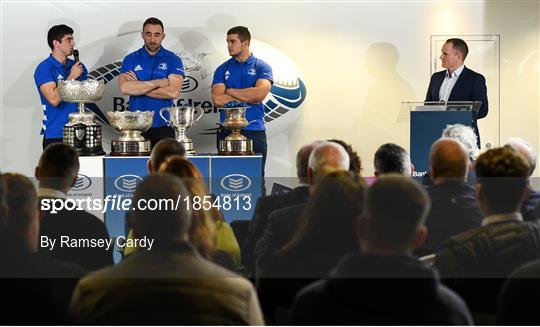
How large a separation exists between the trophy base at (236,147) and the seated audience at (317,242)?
3363 millimetres

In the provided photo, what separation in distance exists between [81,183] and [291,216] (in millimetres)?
823

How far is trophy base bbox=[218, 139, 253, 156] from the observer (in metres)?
5.84

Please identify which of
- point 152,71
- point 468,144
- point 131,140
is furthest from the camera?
point 152,71

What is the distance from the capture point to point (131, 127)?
5.85m

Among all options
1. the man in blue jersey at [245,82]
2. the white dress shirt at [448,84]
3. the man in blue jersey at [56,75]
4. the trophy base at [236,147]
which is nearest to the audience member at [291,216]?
the trophy base at [236,147]

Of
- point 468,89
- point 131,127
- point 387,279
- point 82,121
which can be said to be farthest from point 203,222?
point 468,89

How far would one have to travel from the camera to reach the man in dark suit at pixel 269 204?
→ 8.32ft

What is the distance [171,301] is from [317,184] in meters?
0.47

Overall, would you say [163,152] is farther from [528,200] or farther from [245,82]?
[245,82]

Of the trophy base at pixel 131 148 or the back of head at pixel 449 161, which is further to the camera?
the trophy base at pixel 131 148

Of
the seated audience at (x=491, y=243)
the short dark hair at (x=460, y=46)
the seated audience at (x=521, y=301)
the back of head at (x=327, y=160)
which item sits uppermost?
the short dark hair at (x=460, y=46)

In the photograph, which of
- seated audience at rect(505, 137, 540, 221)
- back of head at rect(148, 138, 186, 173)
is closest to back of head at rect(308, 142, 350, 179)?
back of head at rect(148, 138, 186, 173)

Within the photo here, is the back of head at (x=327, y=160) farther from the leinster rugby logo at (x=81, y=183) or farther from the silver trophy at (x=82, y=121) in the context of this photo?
the silver trophy at (x=82, y=121)

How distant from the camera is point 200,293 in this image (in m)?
2.25
